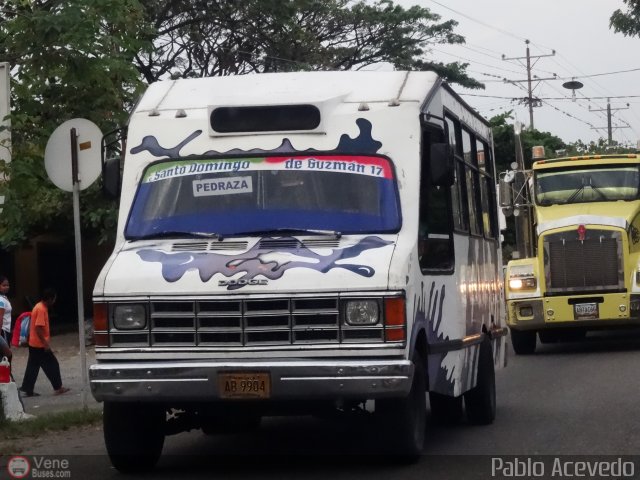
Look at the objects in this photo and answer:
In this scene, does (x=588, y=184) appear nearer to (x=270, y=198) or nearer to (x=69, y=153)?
(x=69, y=153)

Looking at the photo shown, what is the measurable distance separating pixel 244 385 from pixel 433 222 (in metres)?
2.26

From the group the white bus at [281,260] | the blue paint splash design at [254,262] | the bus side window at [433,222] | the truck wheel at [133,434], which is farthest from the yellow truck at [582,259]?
the truck wheel at [133,434]

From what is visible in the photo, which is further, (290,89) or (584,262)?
(584,262)

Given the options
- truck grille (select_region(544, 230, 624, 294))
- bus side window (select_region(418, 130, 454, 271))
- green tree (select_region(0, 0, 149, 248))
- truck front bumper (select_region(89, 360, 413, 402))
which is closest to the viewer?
truck front bumper (select_region(89, 360, 413, 402))

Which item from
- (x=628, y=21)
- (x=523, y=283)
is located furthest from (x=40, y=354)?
(x=628, y=21)

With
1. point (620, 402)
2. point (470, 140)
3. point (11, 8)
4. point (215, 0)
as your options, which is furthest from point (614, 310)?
point (215, 0)

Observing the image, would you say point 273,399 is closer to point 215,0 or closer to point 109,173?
point 109,173

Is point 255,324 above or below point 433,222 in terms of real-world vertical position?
below

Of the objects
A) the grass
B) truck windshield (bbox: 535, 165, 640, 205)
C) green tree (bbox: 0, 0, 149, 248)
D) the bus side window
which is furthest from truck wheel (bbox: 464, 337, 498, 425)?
truck windshield (bbox: 535, 165, 640, 205)

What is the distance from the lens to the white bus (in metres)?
8.71

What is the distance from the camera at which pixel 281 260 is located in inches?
352

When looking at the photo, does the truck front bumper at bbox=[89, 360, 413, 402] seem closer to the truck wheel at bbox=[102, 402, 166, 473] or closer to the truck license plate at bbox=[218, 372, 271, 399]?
the truck license plate at bbox=[218, 372, 271, 399]

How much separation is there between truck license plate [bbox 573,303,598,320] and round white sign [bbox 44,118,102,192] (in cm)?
989

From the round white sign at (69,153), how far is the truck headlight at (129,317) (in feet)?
14.0
